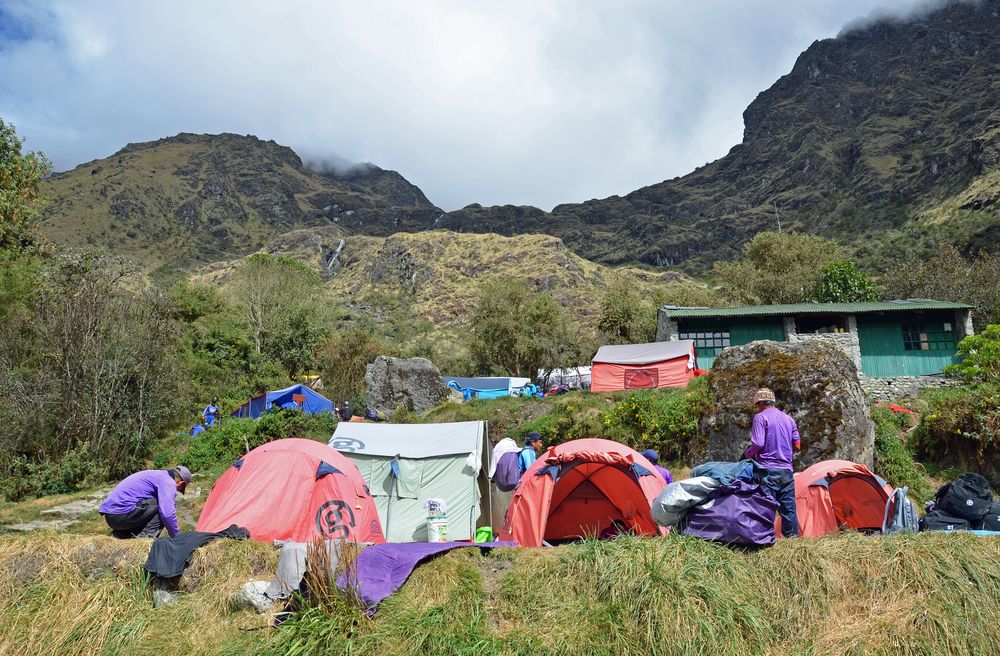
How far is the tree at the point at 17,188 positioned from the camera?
18656 mm

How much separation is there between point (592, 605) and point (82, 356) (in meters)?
16.4

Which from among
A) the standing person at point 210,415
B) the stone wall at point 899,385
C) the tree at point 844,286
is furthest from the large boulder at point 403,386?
the tree at point 844,286

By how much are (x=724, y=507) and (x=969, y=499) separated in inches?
136

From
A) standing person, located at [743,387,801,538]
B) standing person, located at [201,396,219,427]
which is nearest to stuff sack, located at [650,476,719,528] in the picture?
standing person, located at [743,387,801,538]

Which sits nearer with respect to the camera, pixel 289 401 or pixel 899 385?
pixel 899 385

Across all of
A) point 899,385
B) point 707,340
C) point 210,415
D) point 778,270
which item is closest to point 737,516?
point 707,340

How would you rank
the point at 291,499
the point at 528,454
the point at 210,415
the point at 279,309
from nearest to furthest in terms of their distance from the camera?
the point at 291,499, the point at 528,454, the point at 210,415, the point at 279,309

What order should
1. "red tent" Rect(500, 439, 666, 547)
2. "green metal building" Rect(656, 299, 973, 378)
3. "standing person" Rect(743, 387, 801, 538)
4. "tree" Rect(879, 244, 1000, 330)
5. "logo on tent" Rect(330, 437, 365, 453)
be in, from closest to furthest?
"standing person" Rect(743, 387, 801, 538)
"red tent" Rect(500, 439, 666, 547)
"logo on tent" Rect(330, 437, 365, 453)
"green metal building" Rect(656, 299, 973, 378)
"tree" Rect(879, 244, 1000, 330)

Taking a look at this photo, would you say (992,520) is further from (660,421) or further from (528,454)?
(660,421)

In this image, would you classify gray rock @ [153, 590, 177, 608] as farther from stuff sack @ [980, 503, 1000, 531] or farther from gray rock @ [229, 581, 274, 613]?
stuff sack @ [980, 503, 1000, 531]

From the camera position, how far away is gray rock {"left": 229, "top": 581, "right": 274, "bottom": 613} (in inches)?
217

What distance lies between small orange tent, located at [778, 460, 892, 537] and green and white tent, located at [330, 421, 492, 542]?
5885 millimetres

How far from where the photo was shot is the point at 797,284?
1560 inches

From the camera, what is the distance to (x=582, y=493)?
Result: 9758mm
